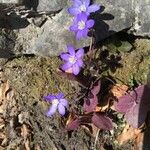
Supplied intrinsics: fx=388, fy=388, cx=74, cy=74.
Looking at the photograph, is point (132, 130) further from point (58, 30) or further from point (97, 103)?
point (58, 30)

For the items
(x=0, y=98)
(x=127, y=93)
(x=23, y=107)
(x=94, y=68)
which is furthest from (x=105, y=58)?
(x=0, y=98)

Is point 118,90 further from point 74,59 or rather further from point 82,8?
point 82,8

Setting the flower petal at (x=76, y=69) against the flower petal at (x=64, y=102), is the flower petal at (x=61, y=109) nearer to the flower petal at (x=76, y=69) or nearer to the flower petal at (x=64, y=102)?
the flower petal at (x=64, y=102)

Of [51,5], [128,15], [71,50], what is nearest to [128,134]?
[71,50]

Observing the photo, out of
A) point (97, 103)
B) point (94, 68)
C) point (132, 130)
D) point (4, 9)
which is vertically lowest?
point (132, 130)

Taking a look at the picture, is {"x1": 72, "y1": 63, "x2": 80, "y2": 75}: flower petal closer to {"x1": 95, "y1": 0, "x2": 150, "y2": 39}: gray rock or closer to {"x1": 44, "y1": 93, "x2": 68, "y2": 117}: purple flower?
{"x1": 44, "y1": 93, "x2": 68, "y2": 117}: purple flower

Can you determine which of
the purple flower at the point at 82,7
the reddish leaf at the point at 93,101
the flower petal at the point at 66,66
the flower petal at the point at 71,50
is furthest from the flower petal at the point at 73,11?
the reddish leaf at the point at 93,101
